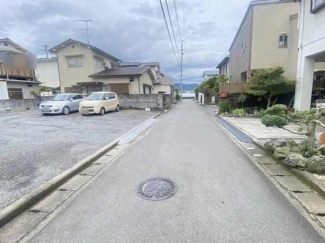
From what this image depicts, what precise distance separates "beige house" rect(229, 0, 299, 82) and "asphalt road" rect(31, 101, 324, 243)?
41.9 feet

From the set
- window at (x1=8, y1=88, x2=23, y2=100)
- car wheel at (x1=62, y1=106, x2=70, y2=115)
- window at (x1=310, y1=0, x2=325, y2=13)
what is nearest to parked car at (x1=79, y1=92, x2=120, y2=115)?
→ car wheel at (x1=62, y1=106, x2=70, y2=115)

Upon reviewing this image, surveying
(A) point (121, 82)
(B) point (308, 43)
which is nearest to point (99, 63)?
(A) point (121, 82)

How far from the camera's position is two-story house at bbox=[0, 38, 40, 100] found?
19.3 meters

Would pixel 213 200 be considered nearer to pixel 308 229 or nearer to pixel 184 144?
pixel 308 229

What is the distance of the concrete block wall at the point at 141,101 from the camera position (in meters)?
16.6

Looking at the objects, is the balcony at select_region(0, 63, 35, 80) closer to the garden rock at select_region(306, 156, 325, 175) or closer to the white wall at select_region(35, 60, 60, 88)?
the white wall at select_region(35, 60, 60, 88)

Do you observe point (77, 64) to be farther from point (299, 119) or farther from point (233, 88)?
point (299, 119)

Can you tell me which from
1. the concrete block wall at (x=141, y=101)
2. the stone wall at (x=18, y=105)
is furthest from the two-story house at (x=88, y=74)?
the stone wall at (x=18, y=105)

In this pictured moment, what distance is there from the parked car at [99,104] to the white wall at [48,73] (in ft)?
62.3

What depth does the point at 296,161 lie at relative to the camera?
376cm

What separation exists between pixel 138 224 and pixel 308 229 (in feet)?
6.57

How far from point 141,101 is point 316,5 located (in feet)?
40.7

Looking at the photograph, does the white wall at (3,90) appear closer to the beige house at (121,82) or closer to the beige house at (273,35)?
the beige house at (121,82)

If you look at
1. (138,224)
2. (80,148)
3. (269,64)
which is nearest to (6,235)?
(138,224)
